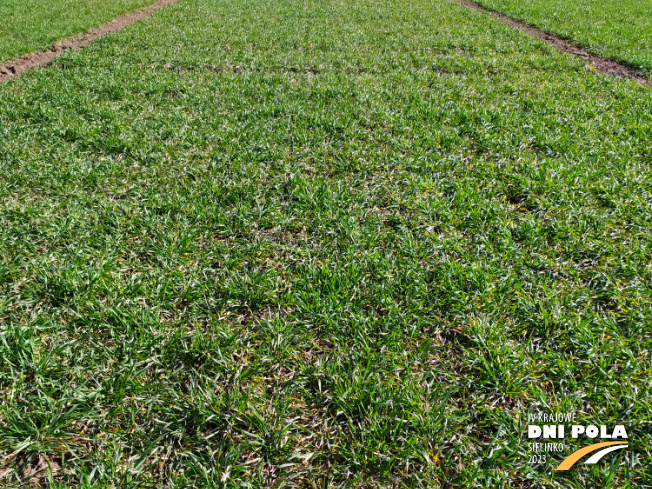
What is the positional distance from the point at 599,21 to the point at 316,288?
14.5m

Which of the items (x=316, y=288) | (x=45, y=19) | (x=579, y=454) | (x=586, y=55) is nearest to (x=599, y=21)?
(x=586, y=55)

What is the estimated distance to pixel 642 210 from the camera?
11.5 ft

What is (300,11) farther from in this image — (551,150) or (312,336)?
(312,336)

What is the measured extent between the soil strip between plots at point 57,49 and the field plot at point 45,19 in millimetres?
145

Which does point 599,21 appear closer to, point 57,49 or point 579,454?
point 579,454

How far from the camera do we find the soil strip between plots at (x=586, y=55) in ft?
25.1

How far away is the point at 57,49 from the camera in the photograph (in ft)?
29.7

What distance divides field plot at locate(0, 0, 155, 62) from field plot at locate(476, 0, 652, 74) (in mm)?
14431

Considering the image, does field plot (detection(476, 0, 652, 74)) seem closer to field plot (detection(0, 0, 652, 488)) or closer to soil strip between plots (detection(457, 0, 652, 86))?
soil strip between plots (detection(457, 0, 652, 86))

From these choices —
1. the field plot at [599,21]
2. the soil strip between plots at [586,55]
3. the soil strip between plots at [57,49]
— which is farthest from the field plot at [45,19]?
the field plot at [599,21]

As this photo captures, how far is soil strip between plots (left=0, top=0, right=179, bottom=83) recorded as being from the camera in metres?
7.53

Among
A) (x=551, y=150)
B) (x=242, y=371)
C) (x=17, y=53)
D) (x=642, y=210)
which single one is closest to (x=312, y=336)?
(x=242, y=371)

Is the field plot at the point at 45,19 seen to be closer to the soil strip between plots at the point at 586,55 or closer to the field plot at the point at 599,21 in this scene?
the soil strip between plots at the point at 586,55

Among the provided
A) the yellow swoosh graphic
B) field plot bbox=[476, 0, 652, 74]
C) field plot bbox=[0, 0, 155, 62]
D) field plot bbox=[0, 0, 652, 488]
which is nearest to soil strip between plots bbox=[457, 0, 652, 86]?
field plot bbox=[476, 0, 652, 74]
